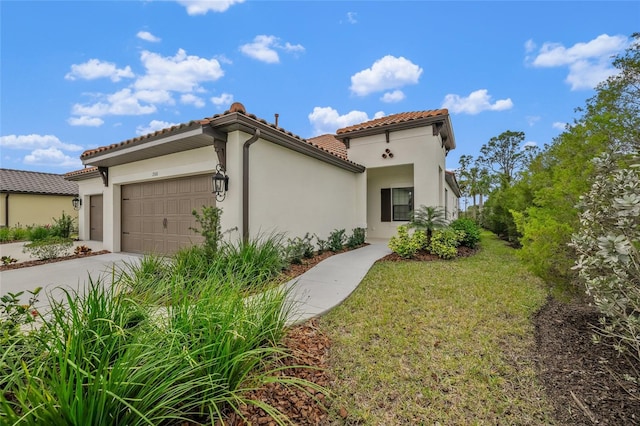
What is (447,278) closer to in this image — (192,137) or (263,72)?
(192,137)

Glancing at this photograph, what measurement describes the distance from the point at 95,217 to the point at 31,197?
9.07 metres

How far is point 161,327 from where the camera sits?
2393mm

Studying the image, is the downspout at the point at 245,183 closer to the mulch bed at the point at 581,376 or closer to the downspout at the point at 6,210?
the mulch bed at the point at 581,376

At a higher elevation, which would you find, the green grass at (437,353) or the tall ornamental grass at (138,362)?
the tall ornamental grass at (138,362)

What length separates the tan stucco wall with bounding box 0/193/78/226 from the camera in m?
16.5

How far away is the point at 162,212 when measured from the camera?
335 inches

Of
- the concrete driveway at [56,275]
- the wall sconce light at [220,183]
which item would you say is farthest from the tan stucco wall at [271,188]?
the concrete driveway at [56,275]

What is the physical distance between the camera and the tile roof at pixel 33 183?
55.8 feet

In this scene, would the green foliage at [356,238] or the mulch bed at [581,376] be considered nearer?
the mulch bed at [581,376]

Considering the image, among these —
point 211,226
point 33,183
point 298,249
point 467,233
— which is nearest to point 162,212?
point 211,226

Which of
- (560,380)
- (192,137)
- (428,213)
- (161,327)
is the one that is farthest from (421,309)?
(192,137)

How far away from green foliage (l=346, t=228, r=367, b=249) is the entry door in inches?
451

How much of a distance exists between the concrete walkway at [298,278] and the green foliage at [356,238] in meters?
1.34

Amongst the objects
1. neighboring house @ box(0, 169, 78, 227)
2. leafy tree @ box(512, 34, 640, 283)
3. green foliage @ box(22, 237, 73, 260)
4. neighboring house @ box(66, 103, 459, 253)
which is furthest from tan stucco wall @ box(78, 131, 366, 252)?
neighboring house @ box(0, 169, 78, 227)
